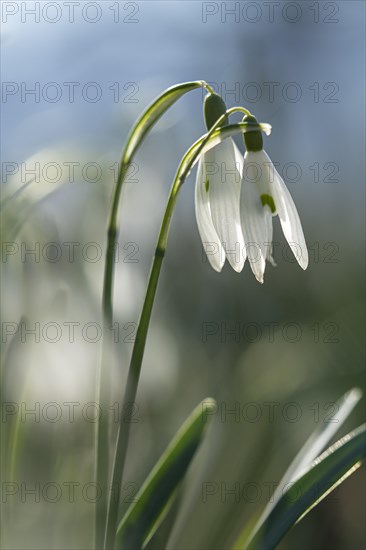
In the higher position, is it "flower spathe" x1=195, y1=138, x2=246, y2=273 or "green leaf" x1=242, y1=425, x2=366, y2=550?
"flower spathe" x1=195, y1=138, x2=246, y2=273

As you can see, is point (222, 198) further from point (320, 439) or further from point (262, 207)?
point (320, 439)

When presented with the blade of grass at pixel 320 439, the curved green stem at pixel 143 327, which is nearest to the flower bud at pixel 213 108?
the curved green stem at pixel 143 327

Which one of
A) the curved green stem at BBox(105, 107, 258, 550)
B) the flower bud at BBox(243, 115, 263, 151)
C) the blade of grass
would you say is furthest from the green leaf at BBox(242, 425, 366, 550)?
the flower bud at BBox(243, 115, 263, 151)

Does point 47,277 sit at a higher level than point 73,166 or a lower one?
lower

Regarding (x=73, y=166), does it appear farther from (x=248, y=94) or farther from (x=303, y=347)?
(x=248, y=94)

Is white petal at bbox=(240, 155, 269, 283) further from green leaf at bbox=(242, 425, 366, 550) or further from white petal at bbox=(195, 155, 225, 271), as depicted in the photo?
green leaf at bbox=(242, 425, 366, 550)

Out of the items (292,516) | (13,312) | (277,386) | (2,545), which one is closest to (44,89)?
(13,312)
